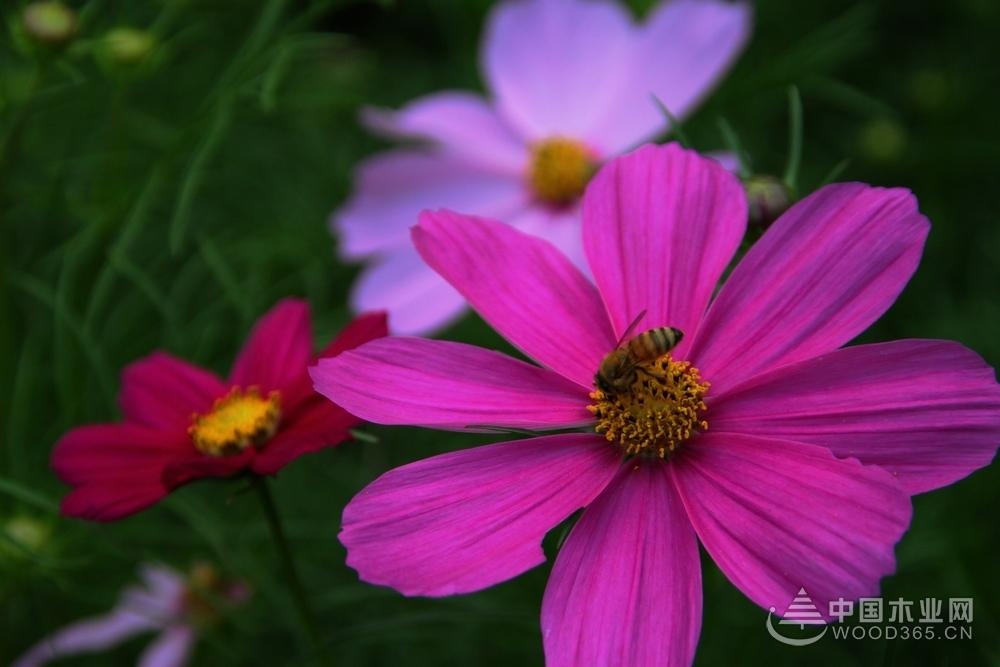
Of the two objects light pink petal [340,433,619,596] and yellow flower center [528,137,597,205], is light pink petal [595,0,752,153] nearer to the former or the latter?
yellow flower center [528,137,597,205]

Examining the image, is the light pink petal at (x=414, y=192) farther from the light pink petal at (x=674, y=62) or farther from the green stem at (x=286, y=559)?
the green stem at (x=286, y=559)

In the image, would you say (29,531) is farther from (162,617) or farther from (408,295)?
(408,295)

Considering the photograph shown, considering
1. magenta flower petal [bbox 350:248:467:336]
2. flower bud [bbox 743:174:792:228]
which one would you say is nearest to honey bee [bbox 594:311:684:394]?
flower bud [bbox 743:174:792:228]

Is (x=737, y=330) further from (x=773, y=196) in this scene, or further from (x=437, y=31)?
(x=437, y=31)

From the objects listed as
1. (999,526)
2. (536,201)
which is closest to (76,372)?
(536,201)

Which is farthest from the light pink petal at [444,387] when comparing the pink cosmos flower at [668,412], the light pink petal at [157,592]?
the light pink petal at [157,592]
